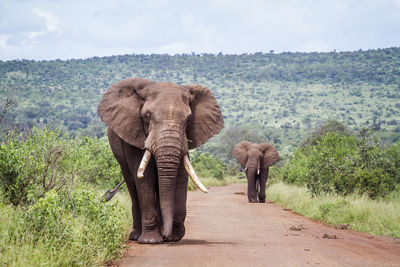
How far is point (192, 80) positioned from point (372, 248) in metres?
150

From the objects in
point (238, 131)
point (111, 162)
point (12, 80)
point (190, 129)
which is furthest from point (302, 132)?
point (190, 129)

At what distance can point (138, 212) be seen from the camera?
34.4 feet

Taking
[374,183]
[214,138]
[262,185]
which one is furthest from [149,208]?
[214,138]

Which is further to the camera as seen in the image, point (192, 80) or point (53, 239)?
point (192, 80)

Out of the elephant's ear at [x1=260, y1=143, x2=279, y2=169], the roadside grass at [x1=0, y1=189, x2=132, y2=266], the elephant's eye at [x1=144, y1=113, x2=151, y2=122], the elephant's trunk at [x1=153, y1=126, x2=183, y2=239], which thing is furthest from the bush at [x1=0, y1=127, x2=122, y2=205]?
the elephant's ear at [x1=260, y1=143, x2=279, y2=169]

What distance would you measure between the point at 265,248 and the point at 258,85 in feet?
488

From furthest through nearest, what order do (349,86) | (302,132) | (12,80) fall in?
(349,86), (12,80), (302,132)

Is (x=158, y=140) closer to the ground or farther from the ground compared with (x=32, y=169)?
farther from the ground

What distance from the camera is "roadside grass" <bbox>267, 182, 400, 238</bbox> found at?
1282 cm

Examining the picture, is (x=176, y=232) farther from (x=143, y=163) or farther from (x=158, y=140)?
(x=158, y=140)

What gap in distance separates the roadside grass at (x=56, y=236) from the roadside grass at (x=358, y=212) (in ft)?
→ 21.5

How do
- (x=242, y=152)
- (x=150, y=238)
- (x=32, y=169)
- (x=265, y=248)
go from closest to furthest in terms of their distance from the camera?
1. (x=265, y=248)
2. (x=32, y=169)
3. (x=150, y=238)
4. (x=242, y=152)

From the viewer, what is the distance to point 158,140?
913cm

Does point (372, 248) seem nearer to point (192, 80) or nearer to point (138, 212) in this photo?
point (138, 212)
